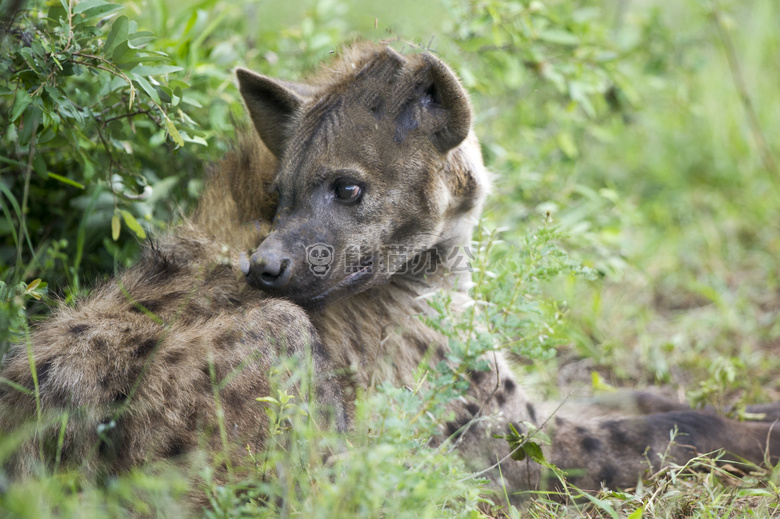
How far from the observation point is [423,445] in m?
2.17

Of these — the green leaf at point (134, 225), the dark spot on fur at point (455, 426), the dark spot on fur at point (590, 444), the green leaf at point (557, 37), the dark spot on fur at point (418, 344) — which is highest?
the green leaf at point (557, 37)

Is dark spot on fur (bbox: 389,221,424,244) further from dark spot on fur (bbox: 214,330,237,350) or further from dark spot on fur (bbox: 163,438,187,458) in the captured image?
dark spot on fur (bbox: 163,438,187,458)

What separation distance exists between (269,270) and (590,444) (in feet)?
4.97

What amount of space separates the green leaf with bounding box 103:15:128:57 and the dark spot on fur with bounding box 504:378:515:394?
197 cm

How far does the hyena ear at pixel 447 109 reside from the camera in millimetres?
2695

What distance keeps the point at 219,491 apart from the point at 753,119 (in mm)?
4685

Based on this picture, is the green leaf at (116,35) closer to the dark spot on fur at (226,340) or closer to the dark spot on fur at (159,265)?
the dark spot on fur at (159,265)

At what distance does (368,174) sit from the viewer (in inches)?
108

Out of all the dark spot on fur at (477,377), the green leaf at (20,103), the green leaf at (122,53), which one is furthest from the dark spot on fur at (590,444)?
the green leaf at (20,103)

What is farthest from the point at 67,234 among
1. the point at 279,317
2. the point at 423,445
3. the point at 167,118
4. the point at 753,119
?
the point at 753,119

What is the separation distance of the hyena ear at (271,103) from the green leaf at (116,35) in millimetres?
469

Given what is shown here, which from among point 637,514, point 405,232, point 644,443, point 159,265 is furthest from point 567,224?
point 159,265

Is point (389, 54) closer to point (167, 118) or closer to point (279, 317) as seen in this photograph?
point (167, 118)

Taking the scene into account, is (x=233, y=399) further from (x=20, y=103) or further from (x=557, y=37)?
(x=557, y=37)
